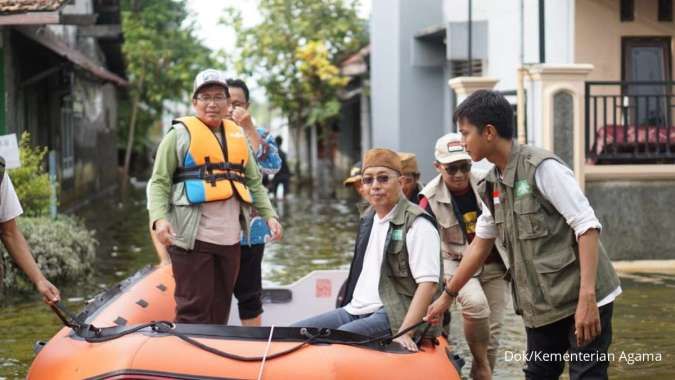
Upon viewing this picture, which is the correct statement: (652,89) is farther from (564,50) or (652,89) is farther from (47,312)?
(47,312)

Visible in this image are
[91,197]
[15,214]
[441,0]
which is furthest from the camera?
[91,197]

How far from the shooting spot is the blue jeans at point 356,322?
6.07m

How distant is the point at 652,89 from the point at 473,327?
1012 centimetres

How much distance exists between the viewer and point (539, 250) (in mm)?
5254

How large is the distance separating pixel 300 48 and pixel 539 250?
2582 cm

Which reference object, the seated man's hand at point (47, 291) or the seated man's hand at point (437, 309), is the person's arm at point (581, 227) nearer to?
the seated man's hand at point (437, 309)

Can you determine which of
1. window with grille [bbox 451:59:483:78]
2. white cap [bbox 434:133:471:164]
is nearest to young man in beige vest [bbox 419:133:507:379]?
white cap [bbox 434:133:471:164]

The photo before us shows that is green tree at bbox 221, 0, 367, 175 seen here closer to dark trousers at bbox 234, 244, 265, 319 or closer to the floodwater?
the floodwater

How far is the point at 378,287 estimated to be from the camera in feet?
Result: 20.3

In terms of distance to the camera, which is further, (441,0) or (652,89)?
(441,0)

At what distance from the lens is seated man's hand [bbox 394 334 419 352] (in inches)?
229

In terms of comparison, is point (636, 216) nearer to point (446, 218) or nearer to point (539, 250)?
point (446, 218)

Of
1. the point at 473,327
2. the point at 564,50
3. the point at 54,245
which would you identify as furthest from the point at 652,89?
the point at 473,327

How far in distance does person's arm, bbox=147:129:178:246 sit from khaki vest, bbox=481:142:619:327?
2090mm
